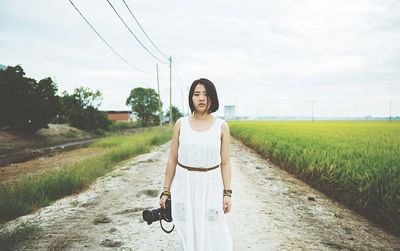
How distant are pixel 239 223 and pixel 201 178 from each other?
267 centimetres

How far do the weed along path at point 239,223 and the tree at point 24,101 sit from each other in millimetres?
19228

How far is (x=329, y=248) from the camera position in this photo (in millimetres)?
4043

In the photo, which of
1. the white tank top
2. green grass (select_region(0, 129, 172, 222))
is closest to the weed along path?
green grass (select_region(0, 129, 172, 222))

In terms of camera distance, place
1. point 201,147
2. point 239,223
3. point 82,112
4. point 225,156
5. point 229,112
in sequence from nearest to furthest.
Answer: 1. point 201,147
2. point 225,156
3. point 239,223
4. point 82,112
5. point 229,112

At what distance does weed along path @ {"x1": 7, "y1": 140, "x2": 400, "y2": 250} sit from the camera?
4.11m

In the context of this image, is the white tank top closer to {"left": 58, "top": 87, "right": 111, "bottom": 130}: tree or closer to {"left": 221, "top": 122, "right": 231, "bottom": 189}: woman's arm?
{"left": 221, "top": 122, "right": 231, "bottom": 189}: woman's arm

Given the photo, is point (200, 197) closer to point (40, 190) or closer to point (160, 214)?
point (160, 214)

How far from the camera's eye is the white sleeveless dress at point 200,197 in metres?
2.48

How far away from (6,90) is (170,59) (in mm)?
16295

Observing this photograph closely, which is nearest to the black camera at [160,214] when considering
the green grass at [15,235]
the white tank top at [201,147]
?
the white tank top at [201,147]

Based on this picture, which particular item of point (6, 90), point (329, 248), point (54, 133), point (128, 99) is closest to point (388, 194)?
point (329, 248)

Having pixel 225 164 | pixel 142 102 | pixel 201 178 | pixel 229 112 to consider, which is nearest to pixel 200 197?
pixel 201 178

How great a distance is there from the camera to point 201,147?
8.13 feet

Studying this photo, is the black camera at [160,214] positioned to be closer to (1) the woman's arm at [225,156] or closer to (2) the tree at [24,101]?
(1) the woman's arm at [225,156]
